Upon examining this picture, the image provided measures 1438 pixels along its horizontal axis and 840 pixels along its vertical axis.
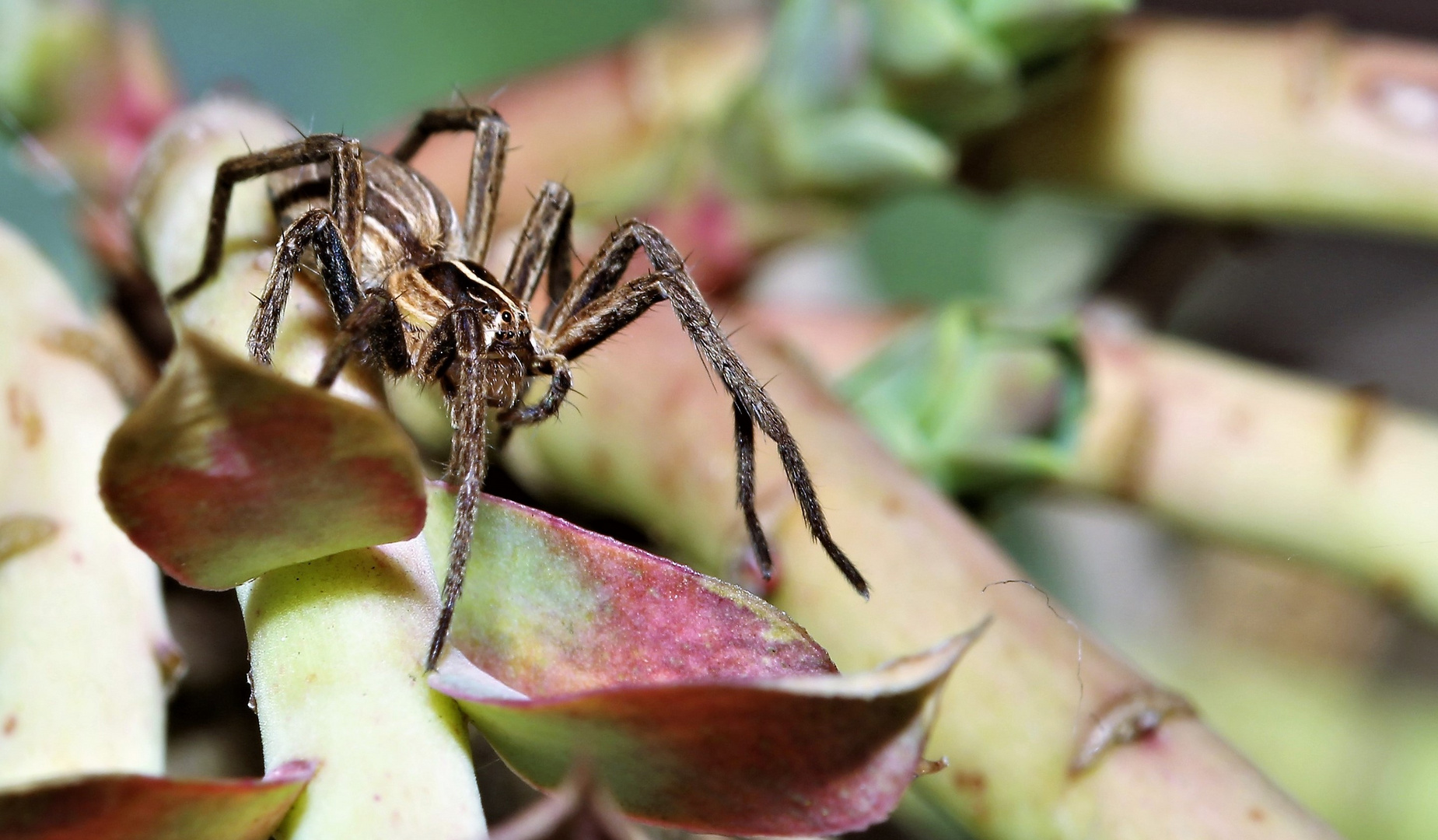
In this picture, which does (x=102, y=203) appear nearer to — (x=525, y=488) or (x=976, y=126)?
(x=525, y=488)

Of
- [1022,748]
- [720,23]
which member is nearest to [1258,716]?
[1022,748]

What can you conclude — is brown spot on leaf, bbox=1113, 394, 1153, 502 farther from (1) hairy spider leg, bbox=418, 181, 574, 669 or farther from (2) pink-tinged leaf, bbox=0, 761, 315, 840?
(2) pink-tinged leaf, bbox=0, 761, 315, 840

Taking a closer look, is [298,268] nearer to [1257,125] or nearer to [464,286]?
[464,286]

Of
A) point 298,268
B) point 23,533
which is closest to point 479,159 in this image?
point 298,268

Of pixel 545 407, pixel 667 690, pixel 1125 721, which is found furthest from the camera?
pixel 545 407

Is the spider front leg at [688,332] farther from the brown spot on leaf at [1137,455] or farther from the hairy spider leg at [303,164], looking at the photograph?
the brown spot on leaf at [1137,455]
